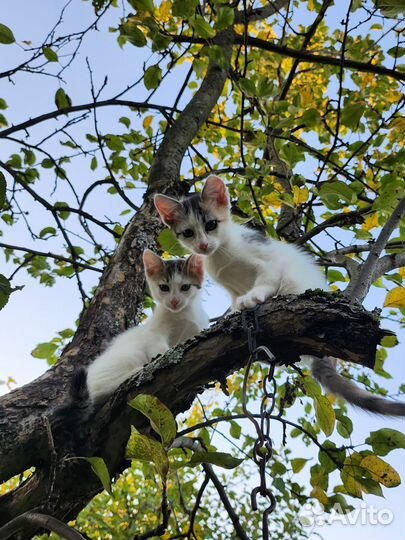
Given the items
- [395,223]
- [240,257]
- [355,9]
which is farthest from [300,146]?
[395,223]

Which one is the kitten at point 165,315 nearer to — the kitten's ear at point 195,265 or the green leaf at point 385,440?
the kitten's ear at point 195,265

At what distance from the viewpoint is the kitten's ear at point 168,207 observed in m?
3.05

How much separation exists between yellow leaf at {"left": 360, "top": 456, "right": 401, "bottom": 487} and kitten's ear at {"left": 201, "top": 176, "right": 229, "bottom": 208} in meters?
1.77

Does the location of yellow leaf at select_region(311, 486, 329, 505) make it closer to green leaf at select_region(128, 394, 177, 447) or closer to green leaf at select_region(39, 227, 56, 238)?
green leaf at select_region(128, 394, 177, 447)

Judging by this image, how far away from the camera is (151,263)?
3.13 meters

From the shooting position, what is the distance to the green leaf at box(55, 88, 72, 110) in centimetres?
367

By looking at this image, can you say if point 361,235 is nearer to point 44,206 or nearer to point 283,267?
point 283,267

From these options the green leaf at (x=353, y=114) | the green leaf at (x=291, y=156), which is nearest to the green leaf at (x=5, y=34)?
the green leaf at (x=291, y=156)

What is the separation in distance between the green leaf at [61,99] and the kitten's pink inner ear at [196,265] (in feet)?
5.11

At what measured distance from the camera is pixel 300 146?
3.64m

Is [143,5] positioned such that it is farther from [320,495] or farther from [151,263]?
[320,495]

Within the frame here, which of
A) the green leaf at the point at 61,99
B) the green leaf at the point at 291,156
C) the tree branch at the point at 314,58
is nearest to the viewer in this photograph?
the green leaf at the point at 291,156

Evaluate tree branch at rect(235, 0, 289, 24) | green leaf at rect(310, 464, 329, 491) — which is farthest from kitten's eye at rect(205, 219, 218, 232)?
tree branch at rect(235, 0, 289, 24)

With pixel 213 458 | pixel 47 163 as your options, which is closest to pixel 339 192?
pixel 213 458
